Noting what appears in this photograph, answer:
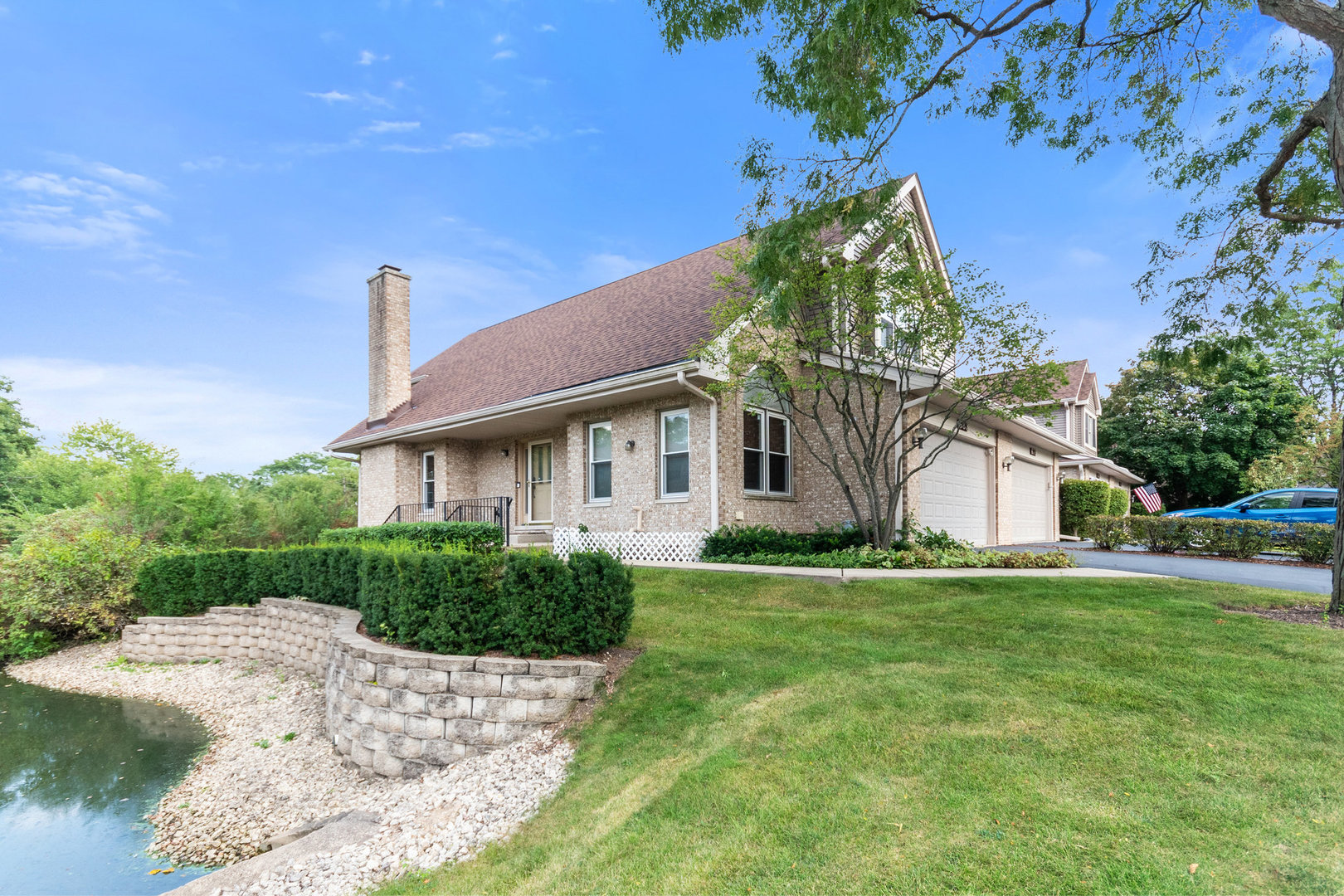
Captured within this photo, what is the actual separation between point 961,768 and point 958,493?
11490 millimetres

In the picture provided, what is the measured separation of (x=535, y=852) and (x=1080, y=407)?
3068 centimetres

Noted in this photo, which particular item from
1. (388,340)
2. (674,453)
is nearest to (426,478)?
(388,340)

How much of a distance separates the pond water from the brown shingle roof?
27.4ft

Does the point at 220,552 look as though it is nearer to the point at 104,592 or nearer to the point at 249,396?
the point at 104,592

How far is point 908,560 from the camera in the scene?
10141 millimetres

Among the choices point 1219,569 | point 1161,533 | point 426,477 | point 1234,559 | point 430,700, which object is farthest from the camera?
point 426,477

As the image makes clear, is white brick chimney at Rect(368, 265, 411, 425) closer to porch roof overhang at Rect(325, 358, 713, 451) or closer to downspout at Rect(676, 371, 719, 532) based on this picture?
porch roof overhang at Rect(325, 358, 713, 451)

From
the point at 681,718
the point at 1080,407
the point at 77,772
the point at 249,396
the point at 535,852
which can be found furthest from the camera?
the point at 1080,407

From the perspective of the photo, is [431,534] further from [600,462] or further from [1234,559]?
[1234,559]

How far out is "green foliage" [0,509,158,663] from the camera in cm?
1311

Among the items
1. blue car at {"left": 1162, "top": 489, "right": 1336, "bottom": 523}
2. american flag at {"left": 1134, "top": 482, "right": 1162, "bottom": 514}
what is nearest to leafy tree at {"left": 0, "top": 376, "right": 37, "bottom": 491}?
blue car at {"left": 1162, "top": 489, "right": 1336, "bottom": 523}

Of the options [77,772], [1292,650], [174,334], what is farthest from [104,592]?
[1292,650]

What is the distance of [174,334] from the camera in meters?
16.6

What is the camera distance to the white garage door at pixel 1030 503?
1800 centimetres
